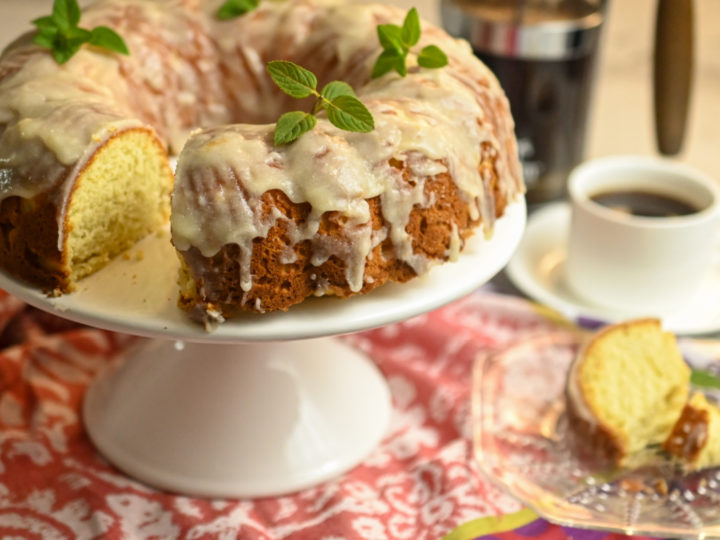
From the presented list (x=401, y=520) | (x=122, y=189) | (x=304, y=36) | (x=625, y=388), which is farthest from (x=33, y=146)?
(x=625, y=388)

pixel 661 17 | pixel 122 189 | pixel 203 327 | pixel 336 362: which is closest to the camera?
pixel 203 327

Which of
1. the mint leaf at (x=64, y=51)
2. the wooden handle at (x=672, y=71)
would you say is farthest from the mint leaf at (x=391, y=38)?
the wooden handle at (x=672, y=71)

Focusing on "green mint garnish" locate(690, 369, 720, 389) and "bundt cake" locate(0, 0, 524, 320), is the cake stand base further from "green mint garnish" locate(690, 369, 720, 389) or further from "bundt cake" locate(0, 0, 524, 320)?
"green mint garnish" locate(690, 369, 720, 389)

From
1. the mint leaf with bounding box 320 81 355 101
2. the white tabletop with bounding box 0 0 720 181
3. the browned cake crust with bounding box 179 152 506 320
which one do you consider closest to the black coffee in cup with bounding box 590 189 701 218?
the white tabletop with bounding box 0 0 720 181

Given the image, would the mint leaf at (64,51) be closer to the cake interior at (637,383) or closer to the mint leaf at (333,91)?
the mint leaf at (333,91)

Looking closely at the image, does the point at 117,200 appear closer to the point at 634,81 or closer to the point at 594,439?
the point at 594,439

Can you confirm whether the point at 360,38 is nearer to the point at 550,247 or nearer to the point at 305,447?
the point at 305,447
